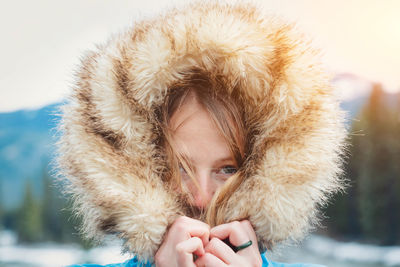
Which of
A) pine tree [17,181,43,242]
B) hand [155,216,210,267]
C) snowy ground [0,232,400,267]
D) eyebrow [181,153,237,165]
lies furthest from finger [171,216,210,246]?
pine tree [17,181,43,242]

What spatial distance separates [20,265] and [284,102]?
2874mm

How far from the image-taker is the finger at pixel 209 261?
60 centimetres

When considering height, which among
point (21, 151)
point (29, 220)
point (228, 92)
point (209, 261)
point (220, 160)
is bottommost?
point (29, 220)

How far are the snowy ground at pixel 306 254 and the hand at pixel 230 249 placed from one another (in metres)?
1.97

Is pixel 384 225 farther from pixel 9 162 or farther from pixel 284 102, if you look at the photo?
pixel 9 162

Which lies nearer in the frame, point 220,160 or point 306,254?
point 220,160

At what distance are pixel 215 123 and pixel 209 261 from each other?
276mm

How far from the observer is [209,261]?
0.61m

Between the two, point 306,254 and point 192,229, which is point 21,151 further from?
point 192,229

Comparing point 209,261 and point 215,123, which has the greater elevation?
point 215,123

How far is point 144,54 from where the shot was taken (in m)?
0.73

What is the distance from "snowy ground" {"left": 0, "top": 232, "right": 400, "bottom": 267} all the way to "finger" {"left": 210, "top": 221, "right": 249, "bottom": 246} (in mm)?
1966

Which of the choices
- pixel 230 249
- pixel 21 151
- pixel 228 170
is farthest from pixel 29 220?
pixel 230 249

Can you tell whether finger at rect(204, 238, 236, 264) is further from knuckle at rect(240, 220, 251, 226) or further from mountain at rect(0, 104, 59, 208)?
mountain at rect(0, 104, 59, 208)
